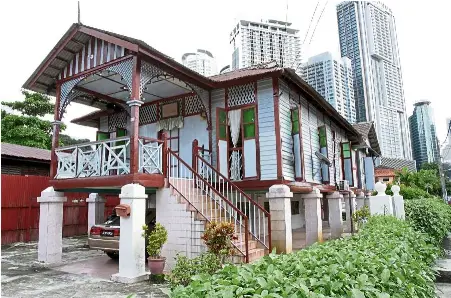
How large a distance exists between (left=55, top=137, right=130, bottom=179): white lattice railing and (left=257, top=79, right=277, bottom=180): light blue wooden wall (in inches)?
137

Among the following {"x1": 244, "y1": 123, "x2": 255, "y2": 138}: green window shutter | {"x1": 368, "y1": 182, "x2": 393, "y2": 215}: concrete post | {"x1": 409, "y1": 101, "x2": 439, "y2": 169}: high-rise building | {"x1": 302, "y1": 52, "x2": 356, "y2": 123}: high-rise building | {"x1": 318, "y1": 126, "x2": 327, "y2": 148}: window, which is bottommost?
{"x1": 368, "y1": 182, "x2": 393, "y2": 215}: concrete post

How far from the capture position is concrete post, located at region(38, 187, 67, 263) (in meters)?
8.46

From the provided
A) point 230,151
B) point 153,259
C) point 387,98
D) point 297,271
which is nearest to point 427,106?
point 387,98

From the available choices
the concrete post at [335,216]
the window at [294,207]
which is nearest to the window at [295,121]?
the concrete post at [335,216]

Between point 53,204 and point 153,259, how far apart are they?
379cm

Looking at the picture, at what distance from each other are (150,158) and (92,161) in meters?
1.53

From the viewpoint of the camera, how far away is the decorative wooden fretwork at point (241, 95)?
31.1ft

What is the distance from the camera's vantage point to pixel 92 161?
26.5 feet

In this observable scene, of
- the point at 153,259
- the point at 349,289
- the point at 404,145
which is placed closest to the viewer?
the point at 349,289

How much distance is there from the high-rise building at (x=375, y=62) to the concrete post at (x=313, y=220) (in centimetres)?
585

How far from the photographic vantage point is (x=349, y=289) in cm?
221

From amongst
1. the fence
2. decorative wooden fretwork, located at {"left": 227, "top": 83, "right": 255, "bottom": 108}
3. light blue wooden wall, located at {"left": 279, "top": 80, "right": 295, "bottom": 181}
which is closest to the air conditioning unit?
light blue wooden wall, located at {"left": 279, "top": 80, "right": 295, "bottom": 181}

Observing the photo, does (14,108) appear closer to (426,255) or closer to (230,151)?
(230,151)

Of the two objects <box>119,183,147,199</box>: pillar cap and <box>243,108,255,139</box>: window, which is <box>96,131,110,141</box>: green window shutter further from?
<box>119,183,147,199</box>: pillar cap
